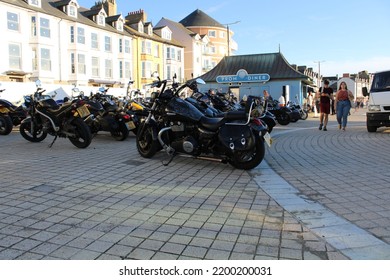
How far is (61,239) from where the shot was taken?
121 inches

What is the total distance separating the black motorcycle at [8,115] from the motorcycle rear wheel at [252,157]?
800cm

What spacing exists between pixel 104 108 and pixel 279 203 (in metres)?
6.83

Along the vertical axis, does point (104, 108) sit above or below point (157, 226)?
above

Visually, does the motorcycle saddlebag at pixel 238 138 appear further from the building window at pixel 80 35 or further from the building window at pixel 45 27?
the building window at pixel 80 35

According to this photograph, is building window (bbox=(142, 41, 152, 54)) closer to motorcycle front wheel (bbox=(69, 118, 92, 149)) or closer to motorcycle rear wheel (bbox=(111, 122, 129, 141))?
motorcycle rear wheel (bbox=(111, 122, 129, 141))

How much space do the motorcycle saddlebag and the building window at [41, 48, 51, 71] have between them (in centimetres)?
3404

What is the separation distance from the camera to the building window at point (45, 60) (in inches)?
1387

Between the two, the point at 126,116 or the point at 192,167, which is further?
the point at 126,116

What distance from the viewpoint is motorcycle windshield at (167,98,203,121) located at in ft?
19.7

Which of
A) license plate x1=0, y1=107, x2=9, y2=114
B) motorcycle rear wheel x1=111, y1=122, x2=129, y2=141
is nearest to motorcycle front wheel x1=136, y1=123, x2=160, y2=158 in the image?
motorcycle rear wheel x1=111, y1=122, x2=129, y2=141

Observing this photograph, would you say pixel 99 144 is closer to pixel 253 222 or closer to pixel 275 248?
pixel 253 222

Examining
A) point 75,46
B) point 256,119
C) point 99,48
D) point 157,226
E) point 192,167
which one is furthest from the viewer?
point 99,48

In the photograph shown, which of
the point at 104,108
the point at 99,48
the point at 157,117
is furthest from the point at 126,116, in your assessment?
the point at 99,48

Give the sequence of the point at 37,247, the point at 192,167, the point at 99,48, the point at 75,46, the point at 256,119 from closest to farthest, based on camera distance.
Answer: the point at 37,247 → the point at 256,119 → the point at 192,167 → the point at 75,46 → the point at 99,48
